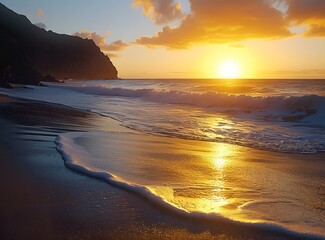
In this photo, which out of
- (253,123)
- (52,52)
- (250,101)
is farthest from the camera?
(52,52)

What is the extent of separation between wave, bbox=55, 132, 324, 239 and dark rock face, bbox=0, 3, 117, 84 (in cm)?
3733

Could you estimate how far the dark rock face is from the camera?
61.4 meters

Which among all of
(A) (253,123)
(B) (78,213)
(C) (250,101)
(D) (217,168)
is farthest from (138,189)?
(C) (250,101)

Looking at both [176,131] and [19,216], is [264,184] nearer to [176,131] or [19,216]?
[19,216]

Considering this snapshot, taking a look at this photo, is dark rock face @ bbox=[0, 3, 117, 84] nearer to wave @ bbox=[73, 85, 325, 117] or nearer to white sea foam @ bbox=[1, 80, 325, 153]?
wave @ bbox=[73, 85, 325, 117]

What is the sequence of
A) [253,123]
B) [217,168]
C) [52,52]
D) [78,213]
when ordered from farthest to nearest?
[52,52] < [253,123] < [217,168] < [78,213]

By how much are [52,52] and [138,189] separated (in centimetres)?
10840

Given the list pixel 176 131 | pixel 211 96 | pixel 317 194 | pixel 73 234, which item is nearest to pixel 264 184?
pixel 317 194

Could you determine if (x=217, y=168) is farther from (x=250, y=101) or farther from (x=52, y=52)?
(x=52, y=52)

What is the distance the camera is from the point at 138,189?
4070mm

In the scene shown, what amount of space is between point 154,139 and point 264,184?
12.1 feet

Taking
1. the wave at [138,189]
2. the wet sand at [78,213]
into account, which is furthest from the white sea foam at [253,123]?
the wet sand at [78,213]

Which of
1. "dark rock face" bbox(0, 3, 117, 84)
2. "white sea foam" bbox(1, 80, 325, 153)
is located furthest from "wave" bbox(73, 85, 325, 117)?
"dark rock face" bbox(0, 3, 117, 84)

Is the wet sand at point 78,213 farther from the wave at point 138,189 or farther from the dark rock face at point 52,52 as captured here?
the dark rock face at point 52,52
